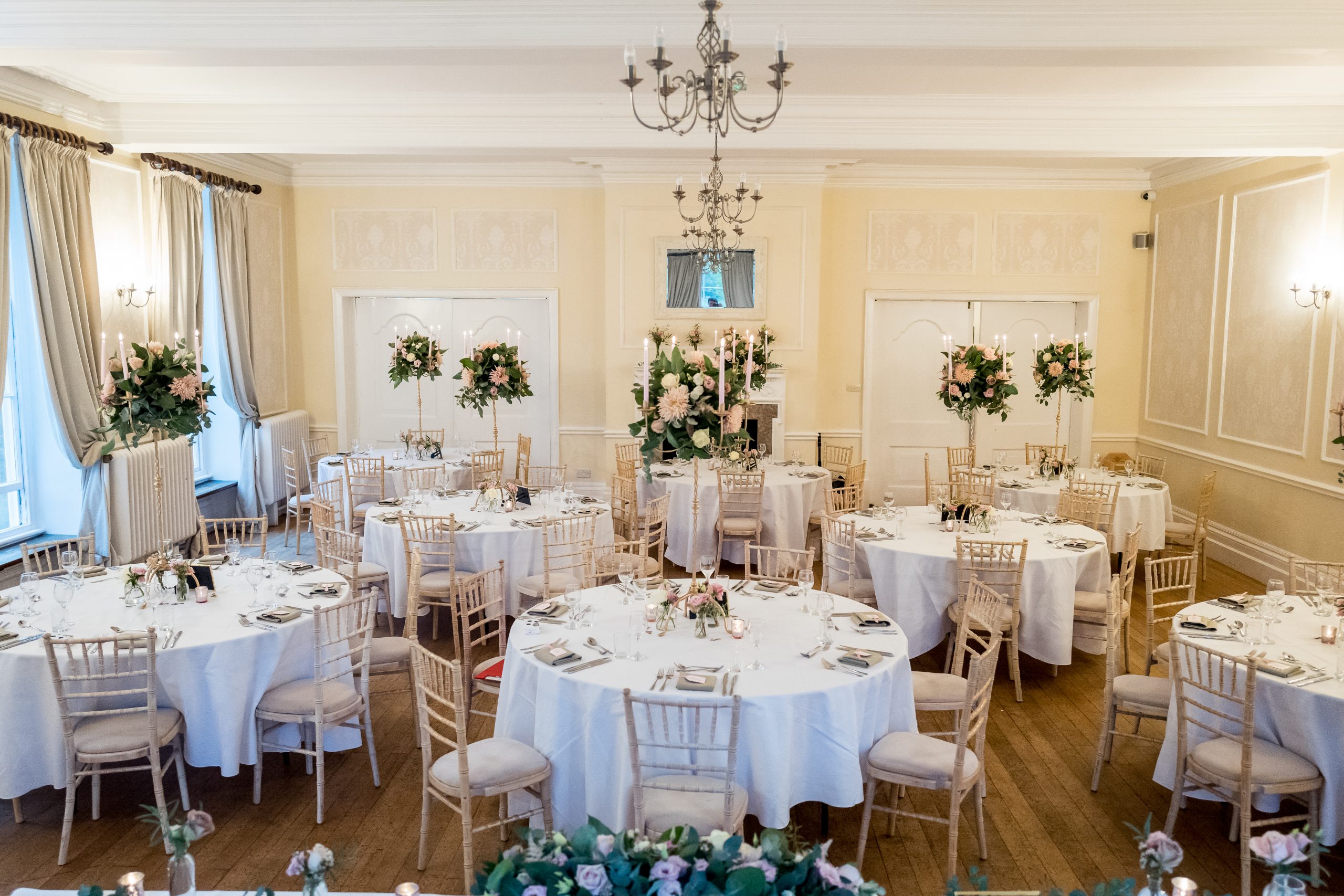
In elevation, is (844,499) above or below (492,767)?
above

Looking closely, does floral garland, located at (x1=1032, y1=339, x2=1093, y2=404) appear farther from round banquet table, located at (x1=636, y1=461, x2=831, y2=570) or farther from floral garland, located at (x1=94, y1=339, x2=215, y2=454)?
floral garland, located at (x1=94, y1=339, x2=215, y2=454)

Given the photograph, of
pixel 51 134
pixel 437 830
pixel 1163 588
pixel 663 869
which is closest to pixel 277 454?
pixel 51 134

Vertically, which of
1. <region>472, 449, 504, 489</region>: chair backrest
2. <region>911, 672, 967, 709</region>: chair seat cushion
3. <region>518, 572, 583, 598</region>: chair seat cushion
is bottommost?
<region>911, 672, 967, 709</region>: chair seat cushion

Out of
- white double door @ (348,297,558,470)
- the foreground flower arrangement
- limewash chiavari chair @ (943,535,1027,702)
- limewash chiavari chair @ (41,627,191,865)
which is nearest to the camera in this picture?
the foreground flower arrangement

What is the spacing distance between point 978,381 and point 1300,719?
5486 mm

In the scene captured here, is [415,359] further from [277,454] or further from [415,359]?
[277,454]

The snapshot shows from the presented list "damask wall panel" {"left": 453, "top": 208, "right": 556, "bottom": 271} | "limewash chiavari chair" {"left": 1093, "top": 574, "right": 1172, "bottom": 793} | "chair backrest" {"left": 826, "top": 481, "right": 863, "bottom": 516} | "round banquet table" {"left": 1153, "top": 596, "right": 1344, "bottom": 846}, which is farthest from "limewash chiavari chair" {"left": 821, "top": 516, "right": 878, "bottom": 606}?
"damask wall panel" {"left": 453, "top": 208, "right": 556, "bottom": 271}

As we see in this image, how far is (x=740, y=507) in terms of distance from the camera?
29.1ft

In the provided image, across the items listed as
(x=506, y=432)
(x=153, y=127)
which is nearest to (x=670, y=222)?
(x=506, y=432)

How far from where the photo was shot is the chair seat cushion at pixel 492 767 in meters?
3.88

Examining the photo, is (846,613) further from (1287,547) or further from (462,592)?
(1287,547)

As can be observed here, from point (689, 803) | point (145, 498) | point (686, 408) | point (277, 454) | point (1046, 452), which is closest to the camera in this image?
point (689, 803)

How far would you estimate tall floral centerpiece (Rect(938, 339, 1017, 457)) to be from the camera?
9.22 metres

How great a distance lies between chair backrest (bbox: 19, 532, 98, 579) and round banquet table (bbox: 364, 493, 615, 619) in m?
1.86
